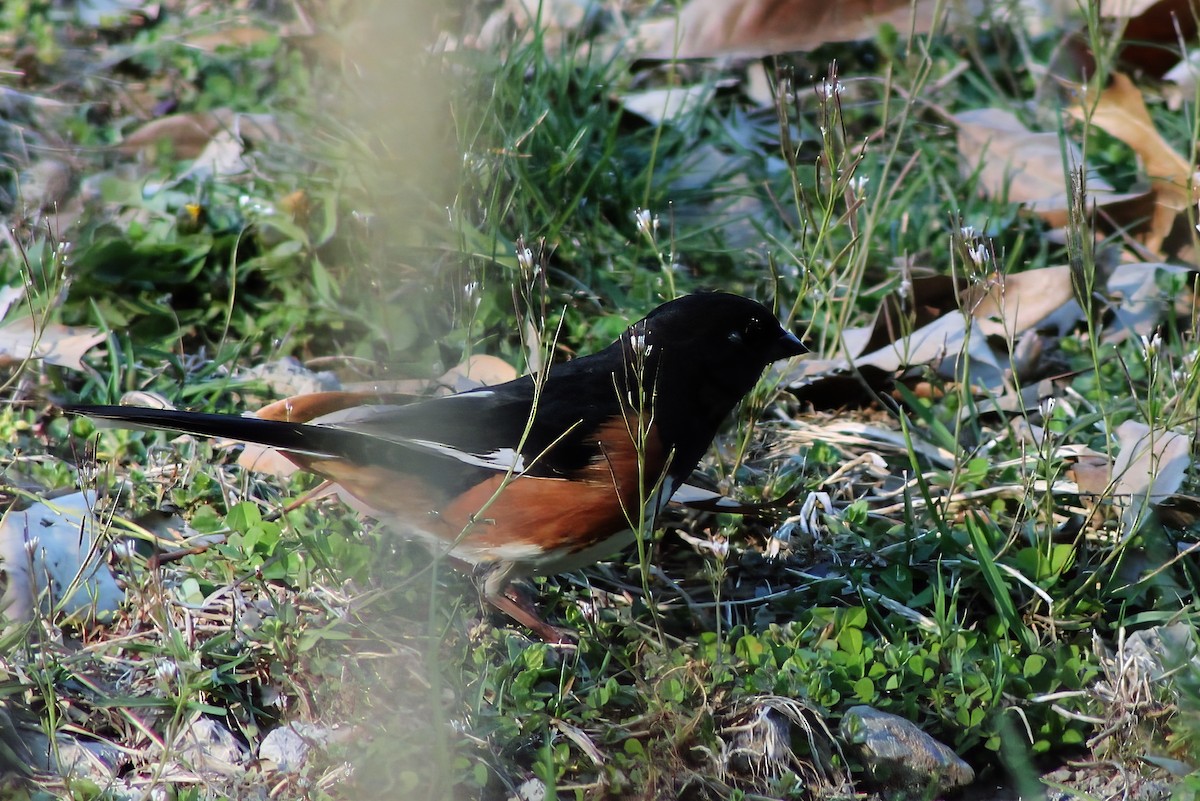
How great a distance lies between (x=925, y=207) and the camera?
442cm

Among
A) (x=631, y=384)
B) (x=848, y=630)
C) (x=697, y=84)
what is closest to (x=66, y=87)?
(x=697, y=84)

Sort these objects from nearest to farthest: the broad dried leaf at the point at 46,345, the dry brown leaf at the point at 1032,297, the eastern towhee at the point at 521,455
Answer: the eastern towhee at the point at 521,455 < the broad dried leaf at the point at 46,345 < the dry brown leaf at the point at 1032,297

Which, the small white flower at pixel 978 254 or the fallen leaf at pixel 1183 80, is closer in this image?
the small white flower at pixel 978 254

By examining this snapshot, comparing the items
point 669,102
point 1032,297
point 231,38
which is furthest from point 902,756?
point 231,38

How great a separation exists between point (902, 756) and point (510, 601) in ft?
3.01

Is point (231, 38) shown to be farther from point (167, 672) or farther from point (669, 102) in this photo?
point (167, 672)

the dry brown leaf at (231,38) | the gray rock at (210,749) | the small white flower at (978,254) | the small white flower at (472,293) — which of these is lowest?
the gray rock at (210,749)

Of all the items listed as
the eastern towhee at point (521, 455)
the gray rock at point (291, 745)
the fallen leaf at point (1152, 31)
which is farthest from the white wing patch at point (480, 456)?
the fallen leaf at point (1152, 31)

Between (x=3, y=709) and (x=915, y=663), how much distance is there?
6.00ft

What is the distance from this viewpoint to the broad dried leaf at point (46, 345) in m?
→ 3.49

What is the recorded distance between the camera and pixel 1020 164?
4.44 metres

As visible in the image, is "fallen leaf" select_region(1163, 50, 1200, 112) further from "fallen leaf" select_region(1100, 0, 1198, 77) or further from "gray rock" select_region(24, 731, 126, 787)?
"gray rock" select_region(24, 731, 126, 787)

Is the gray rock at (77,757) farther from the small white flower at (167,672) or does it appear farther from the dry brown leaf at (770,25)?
the dry brown leaf at (770,25)

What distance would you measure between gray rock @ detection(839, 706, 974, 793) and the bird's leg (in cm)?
66
